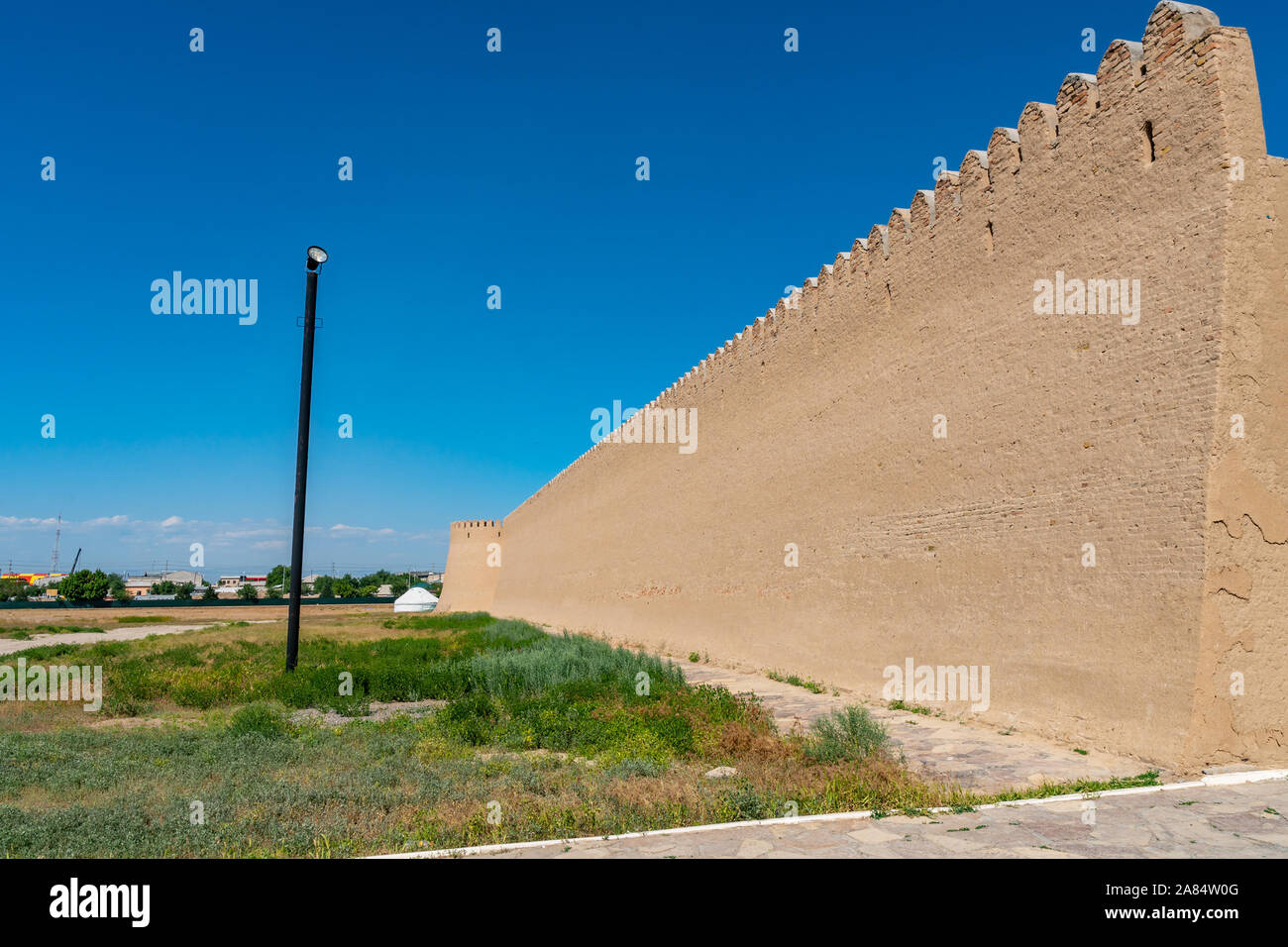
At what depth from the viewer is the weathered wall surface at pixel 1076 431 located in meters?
5.96

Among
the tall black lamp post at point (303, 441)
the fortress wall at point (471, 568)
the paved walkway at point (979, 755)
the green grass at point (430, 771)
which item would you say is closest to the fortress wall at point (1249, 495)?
the paved walkway at point (979, 755)

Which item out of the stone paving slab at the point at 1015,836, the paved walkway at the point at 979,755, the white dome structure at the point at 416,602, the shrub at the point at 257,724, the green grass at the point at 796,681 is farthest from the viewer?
the white dome structure at the point at 416,602

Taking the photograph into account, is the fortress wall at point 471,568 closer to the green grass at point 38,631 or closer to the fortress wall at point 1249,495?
the green grass at point 38,631

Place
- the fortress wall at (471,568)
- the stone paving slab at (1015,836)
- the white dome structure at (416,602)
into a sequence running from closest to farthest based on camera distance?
the stone paving slab at (1015,836), the fortress wall at (471,568), the white dome structure at (416,602)

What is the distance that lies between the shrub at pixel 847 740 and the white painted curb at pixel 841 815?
1320 millimetres

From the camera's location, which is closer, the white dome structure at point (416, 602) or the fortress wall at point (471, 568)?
the fortress wall at point (471, 568)

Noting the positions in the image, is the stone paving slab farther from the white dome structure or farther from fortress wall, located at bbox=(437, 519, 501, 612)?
the white dome structure

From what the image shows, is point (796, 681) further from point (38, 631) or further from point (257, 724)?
point (38, 631)

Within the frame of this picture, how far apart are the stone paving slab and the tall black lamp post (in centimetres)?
847

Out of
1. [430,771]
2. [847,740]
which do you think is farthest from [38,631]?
[847,740]

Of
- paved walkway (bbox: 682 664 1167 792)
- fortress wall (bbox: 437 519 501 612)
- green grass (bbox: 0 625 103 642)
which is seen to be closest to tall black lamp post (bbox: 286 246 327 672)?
paved walkway (bbox: 682 664 1167 792)

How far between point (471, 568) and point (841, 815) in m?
39.5

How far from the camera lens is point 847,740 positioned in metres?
6.39
